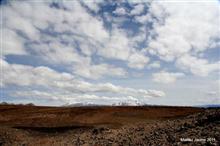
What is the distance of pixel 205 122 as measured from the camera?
14906 mm

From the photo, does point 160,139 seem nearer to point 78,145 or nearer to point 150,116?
point 78,145

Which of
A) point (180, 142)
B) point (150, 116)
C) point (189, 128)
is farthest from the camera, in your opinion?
point (150, 116)

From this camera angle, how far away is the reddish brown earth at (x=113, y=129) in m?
13.5

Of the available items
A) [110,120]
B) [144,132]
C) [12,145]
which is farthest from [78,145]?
[110,120]

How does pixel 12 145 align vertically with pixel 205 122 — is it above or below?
below

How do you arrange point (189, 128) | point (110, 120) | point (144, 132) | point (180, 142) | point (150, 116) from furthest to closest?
point (150, 116), point (110, 120), point (144, 132), point (189, 128), point (180, 142)

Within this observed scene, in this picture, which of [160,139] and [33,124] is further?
[33,124]

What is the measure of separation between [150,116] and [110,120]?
391cm

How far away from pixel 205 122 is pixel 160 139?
274 cm

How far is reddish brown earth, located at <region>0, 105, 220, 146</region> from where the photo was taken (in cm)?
1352

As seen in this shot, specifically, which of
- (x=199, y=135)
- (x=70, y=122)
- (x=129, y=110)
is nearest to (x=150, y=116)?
(x=129, y=110)

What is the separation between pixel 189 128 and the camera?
47.7ft

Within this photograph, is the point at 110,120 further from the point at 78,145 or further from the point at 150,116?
the point at 78,145

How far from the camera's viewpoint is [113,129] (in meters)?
18.1
